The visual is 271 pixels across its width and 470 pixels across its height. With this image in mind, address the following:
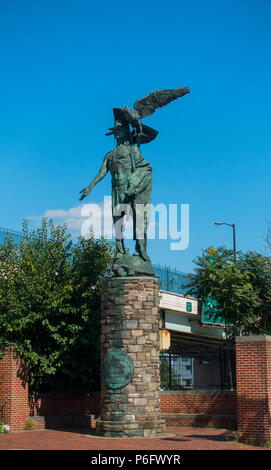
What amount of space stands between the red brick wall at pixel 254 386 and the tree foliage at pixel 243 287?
501 cm

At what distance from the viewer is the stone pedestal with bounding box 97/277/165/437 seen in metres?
17.4

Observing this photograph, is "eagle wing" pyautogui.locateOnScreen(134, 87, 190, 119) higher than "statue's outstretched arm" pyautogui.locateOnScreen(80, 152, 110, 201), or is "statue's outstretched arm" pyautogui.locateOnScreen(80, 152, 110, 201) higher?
"eagle wing" pyautogui.locateOnScreen(134, 87, 190, 119)

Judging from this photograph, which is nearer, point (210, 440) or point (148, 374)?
point (210, 440)

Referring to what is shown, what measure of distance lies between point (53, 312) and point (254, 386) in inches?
343

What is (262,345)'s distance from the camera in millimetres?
15859

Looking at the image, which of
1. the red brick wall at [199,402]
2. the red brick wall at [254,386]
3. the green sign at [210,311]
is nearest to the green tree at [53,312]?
the red brick wall at [199,402]

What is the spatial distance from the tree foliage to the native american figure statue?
405 centimetres

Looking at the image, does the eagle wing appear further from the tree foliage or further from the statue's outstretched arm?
the tree foliage

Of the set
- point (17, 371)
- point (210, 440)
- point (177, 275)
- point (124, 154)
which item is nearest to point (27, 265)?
point (17, 371)

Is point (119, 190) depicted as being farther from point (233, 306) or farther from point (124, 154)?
point (233, 306)

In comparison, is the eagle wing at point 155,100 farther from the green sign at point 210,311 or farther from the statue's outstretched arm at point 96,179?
the green sign at point 210,311

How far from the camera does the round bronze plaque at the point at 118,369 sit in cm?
1752

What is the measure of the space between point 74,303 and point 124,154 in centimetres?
625

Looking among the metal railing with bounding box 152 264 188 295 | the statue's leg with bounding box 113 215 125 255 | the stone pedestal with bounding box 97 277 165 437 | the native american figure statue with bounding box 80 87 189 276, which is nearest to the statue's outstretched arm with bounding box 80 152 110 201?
the native american figure statue with bounding box 80 87 189 276
